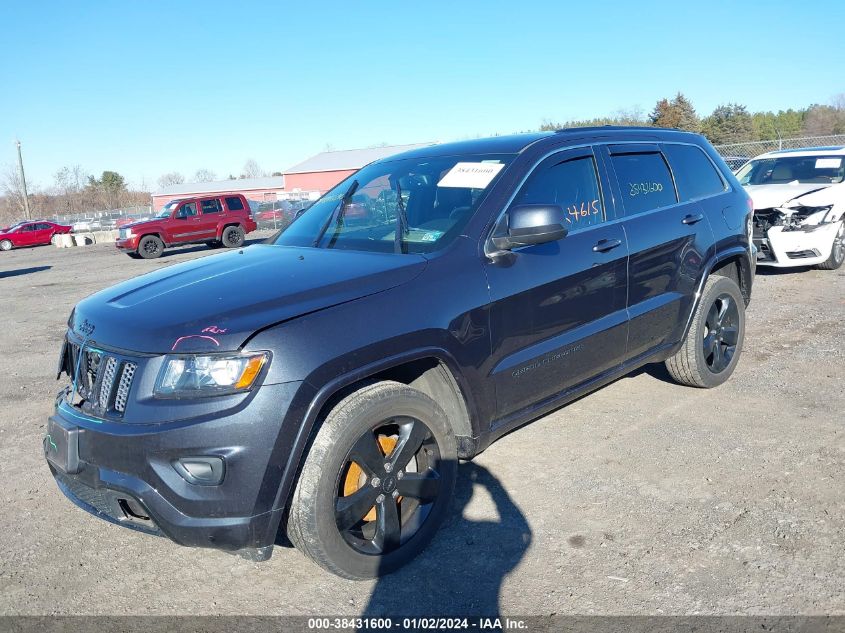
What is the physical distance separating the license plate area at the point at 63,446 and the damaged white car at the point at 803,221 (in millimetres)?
9228

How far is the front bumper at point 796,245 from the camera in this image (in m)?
9.64

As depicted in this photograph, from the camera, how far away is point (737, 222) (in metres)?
5.43

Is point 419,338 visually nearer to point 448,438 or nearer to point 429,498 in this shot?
point 448,438

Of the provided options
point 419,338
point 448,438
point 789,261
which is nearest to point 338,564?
point 448,438

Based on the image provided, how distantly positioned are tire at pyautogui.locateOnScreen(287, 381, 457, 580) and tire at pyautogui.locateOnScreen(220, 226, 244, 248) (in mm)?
22410

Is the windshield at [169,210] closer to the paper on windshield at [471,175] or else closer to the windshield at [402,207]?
the windshield at [402,207]

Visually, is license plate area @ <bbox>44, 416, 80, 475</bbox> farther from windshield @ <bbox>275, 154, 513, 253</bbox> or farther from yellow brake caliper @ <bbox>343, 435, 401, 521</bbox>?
windshield @ <bbox>275, 154, 513, 253</bbox>

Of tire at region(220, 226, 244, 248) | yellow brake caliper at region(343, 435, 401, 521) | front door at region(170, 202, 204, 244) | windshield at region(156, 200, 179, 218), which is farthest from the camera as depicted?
tire at region(220, 226, 244, 248)

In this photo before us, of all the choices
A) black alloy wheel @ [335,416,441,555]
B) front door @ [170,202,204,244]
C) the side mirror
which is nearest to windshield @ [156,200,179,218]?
front door @ [170,202,204,244]

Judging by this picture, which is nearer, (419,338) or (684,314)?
(419,338)

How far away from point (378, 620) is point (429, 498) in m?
0.60

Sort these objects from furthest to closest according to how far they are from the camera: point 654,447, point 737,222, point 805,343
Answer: point 805,343
point 737,222
point 654,447

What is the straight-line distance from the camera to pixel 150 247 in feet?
75.2

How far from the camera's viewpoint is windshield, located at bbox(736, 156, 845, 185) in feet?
34.4
